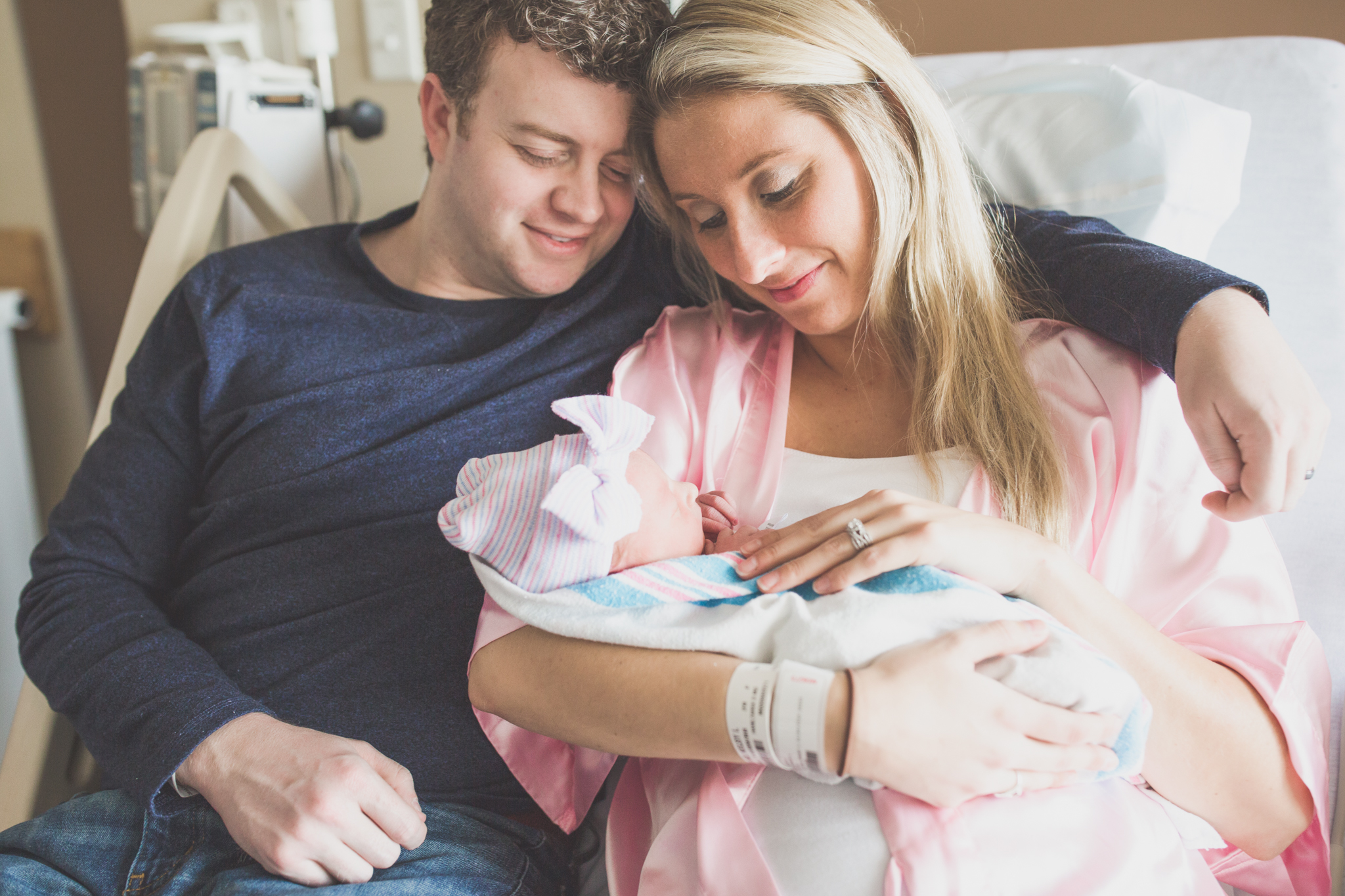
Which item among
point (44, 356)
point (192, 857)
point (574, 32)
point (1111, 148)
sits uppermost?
point (574, 32)

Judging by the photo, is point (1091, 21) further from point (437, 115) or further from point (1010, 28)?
point (437, 115)

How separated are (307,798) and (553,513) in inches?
20.5

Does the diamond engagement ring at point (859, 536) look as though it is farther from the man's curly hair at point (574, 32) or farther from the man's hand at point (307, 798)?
Answer: the man's curly hair at point (574, 32)

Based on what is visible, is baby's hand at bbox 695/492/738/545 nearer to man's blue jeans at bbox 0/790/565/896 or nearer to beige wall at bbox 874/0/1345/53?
man's blue jeans at bbox 0/790/565/896

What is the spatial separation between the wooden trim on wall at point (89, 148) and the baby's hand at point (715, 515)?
2.79 m

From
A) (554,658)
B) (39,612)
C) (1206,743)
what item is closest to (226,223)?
(39,612)

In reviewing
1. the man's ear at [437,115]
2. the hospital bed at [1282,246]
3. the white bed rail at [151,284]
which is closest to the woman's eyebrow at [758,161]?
the man's ear at [437,115]

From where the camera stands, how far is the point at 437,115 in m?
1.67

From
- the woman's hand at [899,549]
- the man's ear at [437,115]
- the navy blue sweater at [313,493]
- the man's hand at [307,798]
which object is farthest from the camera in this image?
the man's ear at [437,115]

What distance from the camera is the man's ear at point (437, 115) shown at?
64.5 inches

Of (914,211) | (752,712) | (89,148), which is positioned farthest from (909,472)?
(89,148)

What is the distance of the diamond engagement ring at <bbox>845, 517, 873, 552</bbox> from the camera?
1.03 m

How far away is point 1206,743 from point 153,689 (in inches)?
53.5

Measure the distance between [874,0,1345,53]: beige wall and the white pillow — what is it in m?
0.41
